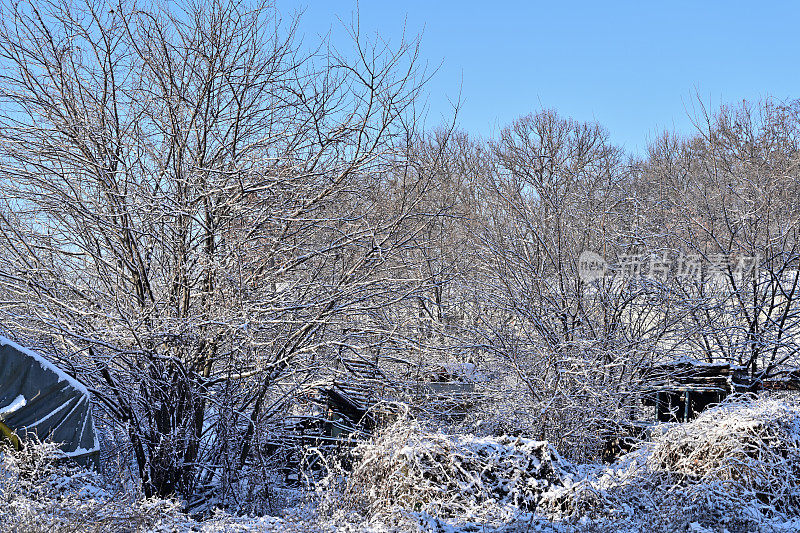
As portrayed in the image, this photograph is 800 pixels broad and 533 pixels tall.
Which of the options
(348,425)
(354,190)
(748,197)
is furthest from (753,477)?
(748,197)

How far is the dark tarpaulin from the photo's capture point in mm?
5195

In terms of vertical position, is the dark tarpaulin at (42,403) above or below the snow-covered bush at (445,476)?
above

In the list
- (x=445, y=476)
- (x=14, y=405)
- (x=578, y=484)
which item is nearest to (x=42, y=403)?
(x=14, y=405)

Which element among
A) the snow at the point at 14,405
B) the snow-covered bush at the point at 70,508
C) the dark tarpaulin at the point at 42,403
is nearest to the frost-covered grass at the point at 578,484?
the snow-covered bush at the point at 70,508

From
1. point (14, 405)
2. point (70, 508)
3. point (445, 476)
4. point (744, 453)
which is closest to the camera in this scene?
point (70, 508)

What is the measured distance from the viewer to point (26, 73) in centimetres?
702

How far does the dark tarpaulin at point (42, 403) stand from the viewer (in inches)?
205

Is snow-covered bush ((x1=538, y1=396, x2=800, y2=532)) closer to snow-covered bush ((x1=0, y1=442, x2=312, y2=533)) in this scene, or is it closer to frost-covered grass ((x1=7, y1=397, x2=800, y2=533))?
frost-covered grass ((x1=7, y1=397, x2=800, y2=533))

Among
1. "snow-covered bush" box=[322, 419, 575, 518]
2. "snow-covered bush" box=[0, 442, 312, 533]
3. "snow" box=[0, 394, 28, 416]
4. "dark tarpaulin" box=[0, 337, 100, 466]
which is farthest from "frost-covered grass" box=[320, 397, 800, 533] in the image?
"snow" box=[0, 394, 28, 416]

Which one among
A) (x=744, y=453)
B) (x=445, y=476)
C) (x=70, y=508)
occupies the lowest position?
(x=70, y=508)

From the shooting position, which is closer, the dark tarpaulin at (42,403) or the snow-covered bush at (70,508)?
the snow-covered bush at (70,508)

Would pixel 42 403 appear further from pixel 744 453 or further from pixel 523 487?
pixel 744 453

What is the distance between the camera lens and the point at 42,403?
5.34 m

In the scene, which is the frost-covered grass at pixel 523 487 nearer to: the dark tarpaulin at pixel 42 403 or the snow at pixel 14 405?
the dark tarpaulin at pixel 42 403
